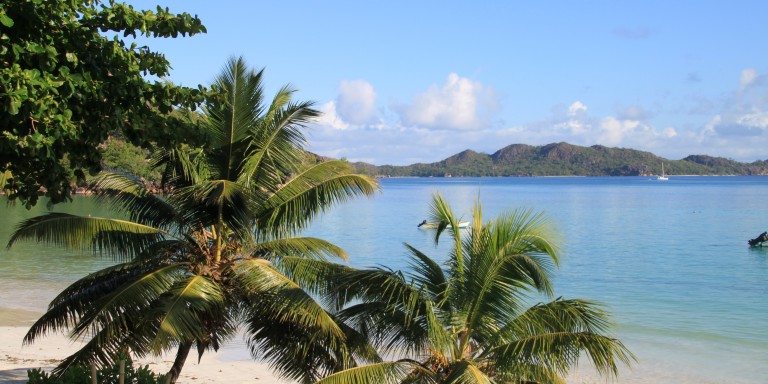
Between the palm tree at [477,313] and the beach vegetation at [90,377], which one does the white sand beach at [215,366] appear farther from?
the palm tree at [477,313]

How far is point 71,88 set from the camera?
6.05 meters

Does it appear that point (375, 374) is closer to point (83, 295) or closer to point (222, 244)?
point (222, 244)

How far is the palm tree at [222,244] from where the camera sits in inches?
372

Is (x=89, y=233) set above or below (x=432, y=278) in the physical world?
above

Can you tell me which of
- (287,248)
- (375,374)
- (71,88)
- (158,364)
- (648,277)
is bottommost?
(648,277)

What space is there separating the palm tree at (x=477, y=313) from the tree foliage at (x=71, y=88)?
3514 millimetres

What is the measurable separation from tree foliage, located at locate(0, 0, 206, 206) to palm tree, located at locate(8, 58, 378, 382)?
2.23m

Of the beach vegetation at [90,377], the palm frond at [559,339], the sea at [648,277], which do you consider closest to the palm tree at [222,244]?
the beach vegetation at [90,377]

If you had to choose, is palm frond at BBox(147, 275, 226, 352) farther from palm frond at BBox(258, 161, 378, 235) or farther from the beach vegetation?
palm frond at BBox(258, 161, 378, 235)

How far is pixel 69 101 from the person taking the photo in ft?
21.1

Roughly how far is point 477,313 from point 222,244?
138 inches

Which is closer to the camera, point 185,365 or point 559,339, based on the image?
point 559,339

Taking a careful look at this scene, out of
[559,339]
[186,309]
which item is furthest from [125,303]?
[559,339]

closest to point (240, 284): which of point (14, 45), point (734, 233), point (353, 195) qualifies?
point (353, 195)
